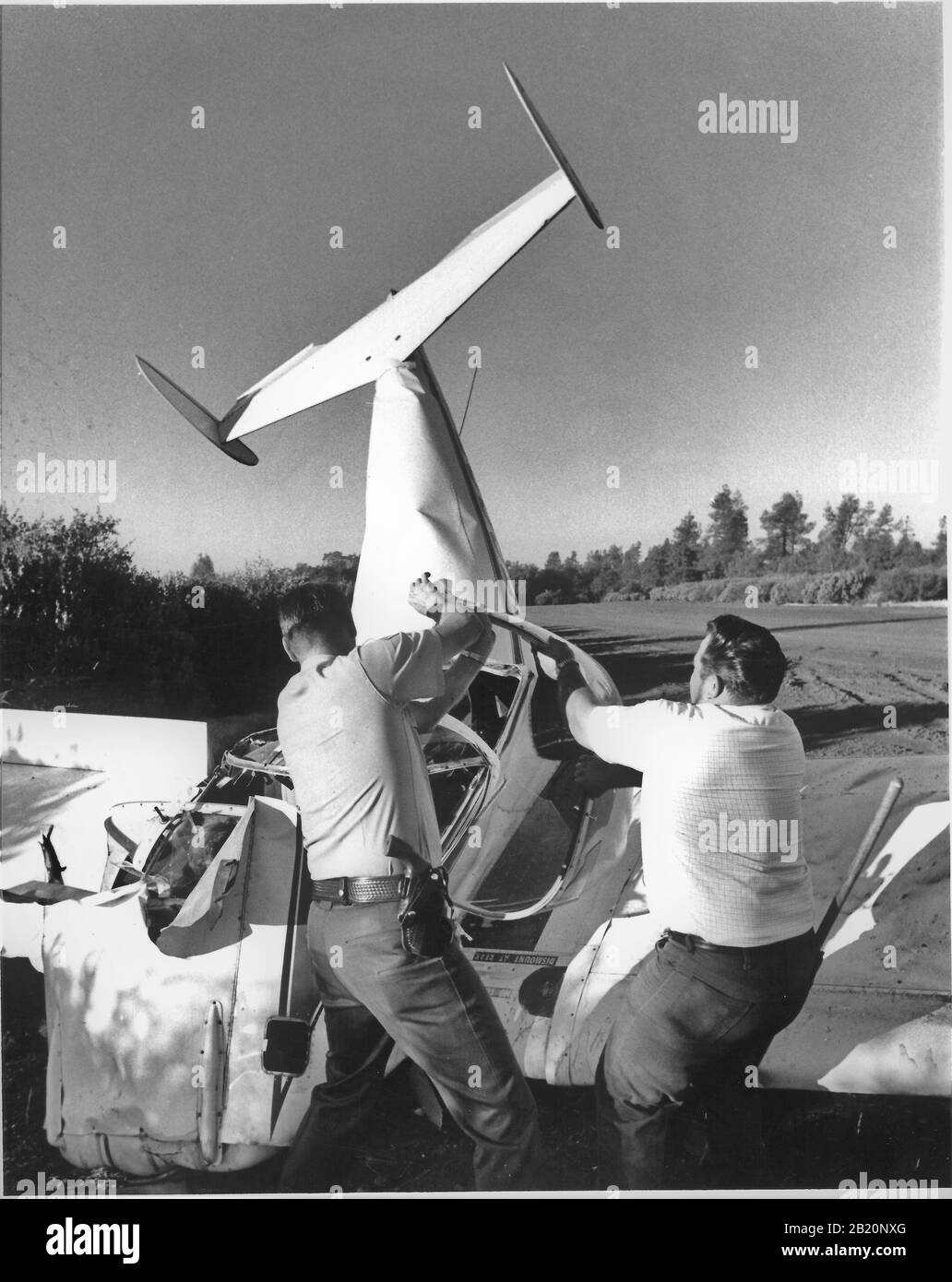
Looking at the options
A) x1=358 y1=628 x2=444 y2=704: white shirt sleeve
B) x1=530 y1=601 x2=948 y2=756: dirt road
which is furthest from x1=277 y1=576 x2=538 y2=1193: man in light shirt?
x1=530 y1=601 x2=948 y2=756: dirt road

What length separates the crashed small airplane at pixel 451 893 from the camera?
9.12 ft

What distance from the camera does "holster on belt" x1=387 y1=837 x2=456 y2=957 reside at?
2688mm

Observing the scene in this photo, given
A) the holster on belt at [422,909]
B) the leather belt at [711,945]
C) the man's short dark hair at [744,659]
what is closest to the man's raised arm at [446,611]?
the holster on belt at [422,909]

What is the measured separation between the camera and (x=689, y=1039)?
2.72 meters

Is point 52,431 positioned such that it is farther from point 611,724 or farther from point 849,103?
point 849,103

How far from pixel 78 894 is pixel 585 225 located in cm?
238

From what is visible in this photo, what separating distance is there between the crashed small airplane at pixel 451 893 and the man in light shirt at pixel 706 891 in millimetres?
63

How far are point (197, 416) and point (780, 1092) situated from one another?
246cm

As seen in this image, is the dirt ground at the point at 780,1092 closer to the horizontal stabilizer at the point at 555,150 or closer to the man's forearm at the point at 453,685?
the man's forearm at the point at 453,685

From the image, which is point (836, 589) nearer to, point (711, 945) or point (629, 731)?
point (629, 731)

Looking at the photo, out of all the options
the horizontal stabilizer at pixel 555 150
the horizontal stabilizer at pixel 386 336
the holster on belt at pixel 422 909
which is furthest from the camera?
the horizontal stabilizer at pixel 386 336

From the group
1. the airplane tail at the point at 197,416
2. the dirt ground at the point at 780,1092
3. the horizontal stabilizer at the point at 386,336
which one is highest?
the horizontal stabilizer at the point at 386,336
